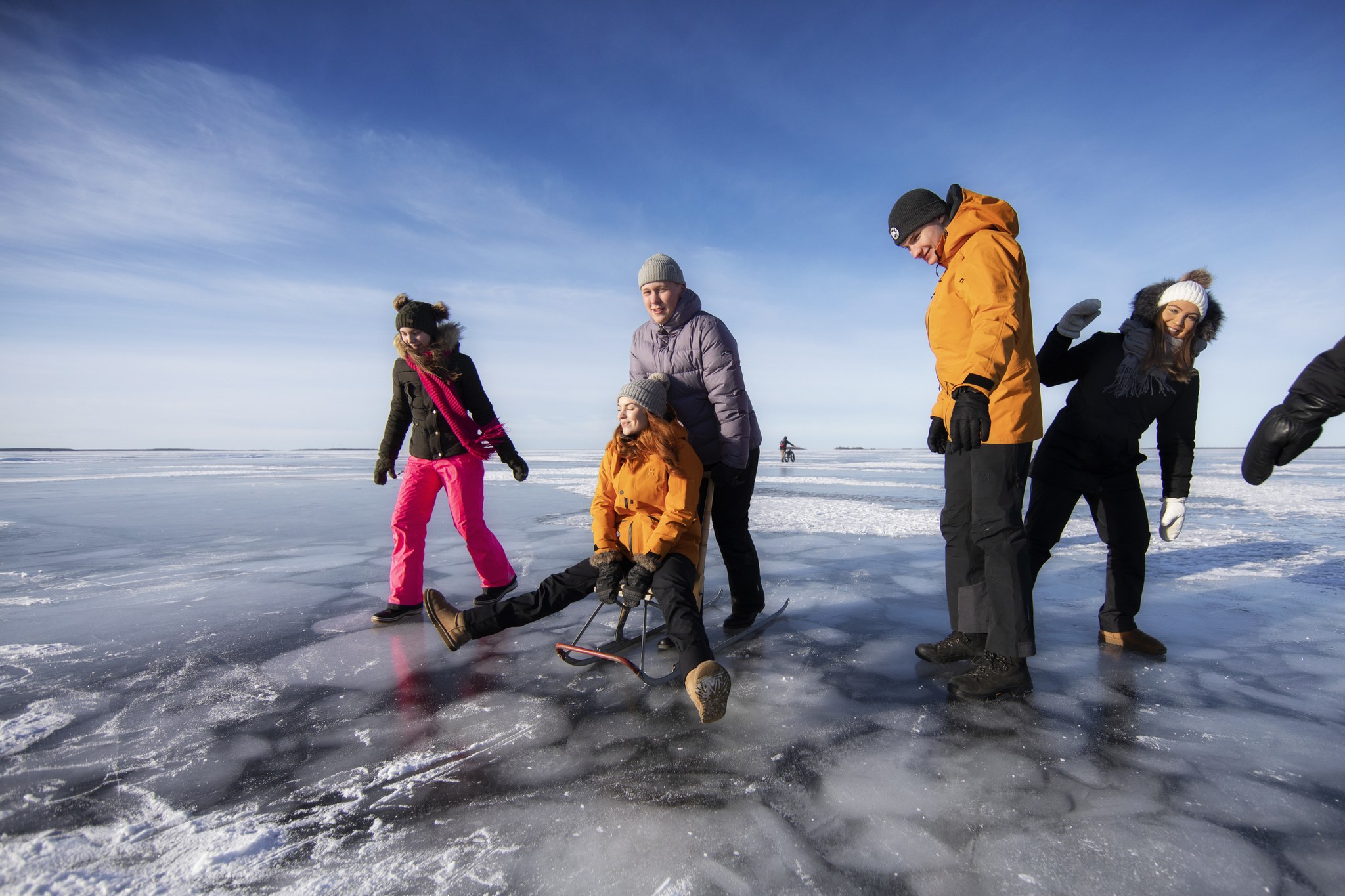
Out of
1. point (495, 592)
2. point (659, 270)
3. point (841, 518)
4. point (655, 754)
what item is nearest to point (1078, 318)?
point (659, 270)

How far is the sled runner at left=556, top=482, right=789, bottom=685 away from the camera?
217 centimetres

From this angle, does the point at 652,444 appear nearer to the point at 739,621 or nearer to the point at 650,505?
the point at 650,505

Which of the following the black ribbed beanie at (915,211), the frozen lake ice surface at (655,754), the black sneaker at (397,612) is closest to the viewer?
the frozen lake ice surface at (655,754)

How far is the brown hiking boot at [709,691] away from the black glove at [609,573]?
1.80 feet

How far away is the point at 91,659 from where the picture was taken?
2.49m

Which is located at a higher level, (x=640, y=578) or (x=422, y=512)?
(x=422, y=512)

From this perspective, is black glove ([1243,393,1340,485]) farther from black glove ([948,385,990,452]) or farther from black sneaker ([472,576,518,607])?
black sneaker ([472,576,518,607])

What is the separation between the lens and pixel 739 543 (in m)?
2.97

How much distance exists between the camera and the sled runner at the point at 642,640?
2.17 m

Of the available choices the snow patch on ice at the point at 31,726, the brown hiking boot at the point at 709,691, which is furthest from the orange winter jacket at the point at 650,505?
the snow patch on ice at the point at 31,726

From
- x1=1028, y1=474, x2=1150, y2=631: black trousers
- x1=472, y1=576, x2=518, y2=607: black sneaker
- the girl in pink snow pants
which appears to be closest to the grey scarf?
x1=1028, y1=474, x2=1150, y2=631: black trousers

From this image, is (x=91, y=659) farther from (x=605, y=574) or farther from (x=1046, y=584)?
(x=1046, y=584)

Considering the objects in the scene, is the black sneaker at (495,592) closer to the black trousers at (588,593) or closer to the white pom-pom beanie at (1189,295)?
the black trousers at (588,593)

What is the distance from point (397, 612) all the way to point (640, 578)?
5.11 ft
